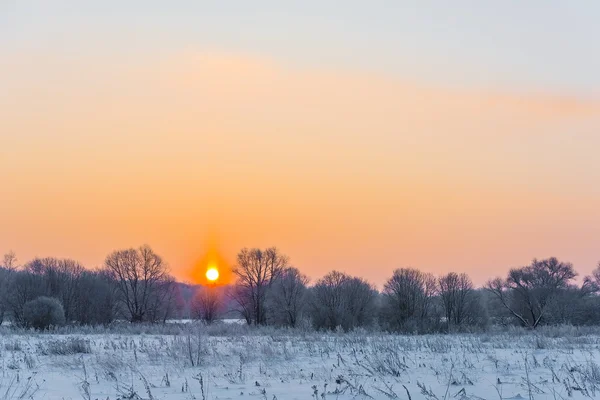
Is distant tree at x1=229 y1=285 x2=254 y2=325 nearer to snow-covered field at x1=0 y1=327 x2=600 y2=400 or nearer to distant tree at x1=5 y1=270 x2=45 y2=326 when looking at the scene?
distant tree at x1=5 y1=270 x2=45 y2=326

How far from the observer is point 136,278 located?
67.9 m

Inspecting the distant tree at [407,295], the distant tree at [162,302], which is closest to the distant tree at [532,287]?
the distant tree at [407,295]

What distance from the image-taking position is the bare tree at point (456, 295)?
1984 inches

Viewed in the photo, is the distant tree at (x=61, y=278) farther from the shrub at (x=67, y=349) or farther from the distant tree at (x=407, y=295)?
the shrub at (x=67, y=349)

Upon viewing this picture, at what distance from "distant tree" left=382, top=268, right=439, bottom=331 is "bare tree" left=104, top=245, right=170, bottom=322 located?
30376mm

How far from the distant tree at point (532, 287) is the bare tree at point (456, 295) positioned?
4756mm

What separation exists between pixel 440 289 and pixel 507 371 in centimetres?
4169

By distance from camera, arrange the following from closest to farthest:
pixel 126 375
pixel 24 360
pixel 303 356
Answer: pixel 126 375 → pixel 24 360 → pixel 303 356

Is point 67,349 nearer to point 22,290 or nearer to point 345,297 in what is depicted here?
point 345,297

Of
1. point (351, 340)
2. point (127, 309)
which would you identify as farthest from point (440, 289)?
point (127, 309)

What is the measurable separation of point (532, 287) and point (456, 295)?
13114mm

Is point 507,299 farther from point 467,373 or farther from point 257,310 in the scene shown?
point 467,373

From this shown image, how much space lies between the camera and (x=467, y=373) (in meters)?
11.8

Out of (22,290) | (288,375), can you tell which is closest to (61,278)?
(22,290)
